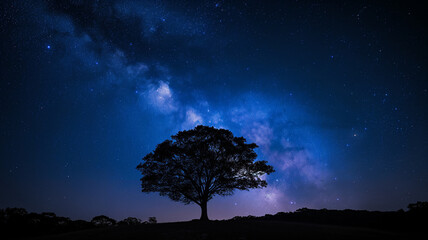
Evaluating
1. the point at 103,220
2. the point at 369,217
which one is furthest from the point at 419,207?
the point at 103,220

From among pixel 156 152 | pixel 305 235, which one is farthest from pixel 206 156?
pixel 305 235

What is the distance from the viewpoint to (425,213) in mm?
15547

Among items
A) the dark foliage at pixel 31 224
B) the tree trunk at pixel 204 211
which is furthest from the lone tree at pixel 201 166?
the dark foliage at pixel 31 224

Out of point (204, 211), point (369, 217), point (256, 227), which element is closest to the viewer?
point (256, 227)

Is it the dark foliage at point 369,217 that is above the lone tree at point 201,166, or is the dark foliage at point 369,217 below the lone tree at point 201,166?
below

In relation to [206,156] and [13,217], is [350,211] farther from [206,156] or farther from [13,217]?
[13,217]

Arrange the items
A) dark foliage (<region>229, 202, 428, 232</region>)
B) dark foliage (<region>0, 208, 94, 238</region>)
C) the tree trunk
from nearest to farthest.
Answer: dark foliage (<region>229, 202, 428, 232</region>)
dark foliage (<region>0, 208, 94, 238</region>)
the tree trunk

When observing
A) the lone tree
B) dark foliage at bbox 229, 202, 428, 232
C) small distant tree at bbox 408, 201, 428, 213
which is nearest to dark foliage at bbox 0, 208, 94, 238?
the lone tree

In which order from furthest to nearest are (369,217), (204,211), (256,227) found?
(204,211), (369,217), (256,227)

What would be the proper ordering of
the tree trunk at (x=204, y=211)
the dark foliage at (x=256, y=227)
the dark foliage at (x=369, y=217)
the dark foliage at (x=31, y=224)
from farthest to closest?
the tree trunk at (x=204, y=211) → the dark foliage at (x=31, y=224) → the dark foliage at (x=369, y=217) → the dark foliage at (x=256, y=227)

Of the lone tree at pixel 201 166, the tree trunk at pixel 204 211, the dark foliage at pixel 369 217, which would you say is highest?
the lone tree at pixel 201 166

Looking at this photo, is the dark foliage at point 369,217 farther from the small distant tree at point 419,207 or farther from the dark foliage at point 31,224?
the dark foliage at point 31,224

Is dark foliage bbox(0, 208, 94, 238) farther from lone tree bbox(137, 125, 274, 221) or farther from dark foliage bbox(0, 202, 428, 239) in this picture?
lone tree bbox(137, 125, 274, 221)

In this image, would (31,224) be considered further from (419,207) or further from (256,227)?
(419,207)
